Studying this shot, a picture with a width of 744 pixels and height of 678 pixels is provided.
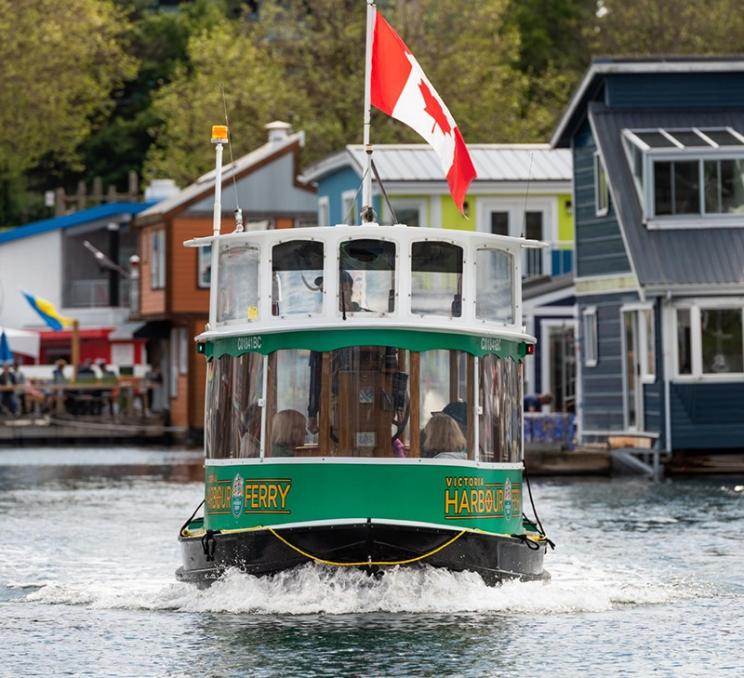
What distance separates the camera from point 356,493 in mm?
19734

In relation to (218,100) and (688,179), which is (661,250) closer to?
(688,179)

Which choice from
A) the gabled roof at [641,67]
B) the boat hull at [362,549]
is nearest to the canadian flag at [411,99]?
the boat hull at [362,549]

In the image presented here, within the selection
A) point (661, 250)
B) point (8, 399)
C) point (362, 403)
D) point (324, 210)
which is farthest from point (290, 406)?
point (8, 399)

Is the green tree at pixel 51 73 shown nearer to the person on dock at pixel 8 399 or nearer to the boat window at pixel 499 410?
the person on dock at pixel 8 399

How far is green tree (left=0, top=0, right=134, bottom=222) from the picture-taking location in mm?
89500

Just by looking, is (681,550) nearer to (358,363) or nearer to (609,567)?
(609,567)

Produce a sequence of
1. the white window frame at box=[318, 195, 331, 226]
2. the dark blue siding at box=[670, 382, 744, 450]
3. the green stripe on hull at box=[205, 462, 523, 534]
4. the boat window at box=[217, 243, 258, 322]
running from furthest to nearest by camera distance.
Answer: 1. the white window frame at box=[318, 195, 331, 226]
2. the dark blue siding at box=[670, 382, 744, 450]
3. the boat window at box=[217, 243, 258, 322]
4. the green stripe on hull at box=[205, 462, 523, 534]

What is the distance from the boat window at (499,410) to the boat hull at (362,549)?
846 millimetres

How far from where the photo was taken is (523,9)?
92.6 metres

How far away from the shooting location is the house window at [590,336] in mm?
45344

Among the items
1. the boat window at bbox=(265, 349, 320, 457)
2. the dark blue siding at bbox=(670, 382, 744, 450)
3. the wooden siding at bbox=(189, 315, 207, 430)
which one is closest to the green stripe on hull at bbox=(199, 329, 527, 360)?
the boat window at bbox=(265, 349, 320, 457)

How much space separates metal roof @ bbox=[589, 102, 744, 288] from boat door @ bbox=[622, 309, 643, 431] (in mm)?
1693

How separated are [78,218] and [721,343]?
4445cm

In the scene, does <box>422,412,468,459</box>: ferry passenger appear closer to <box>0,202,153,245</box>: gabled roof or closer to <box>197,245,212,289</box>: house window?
<box>197,245,212,289</box>: house window
